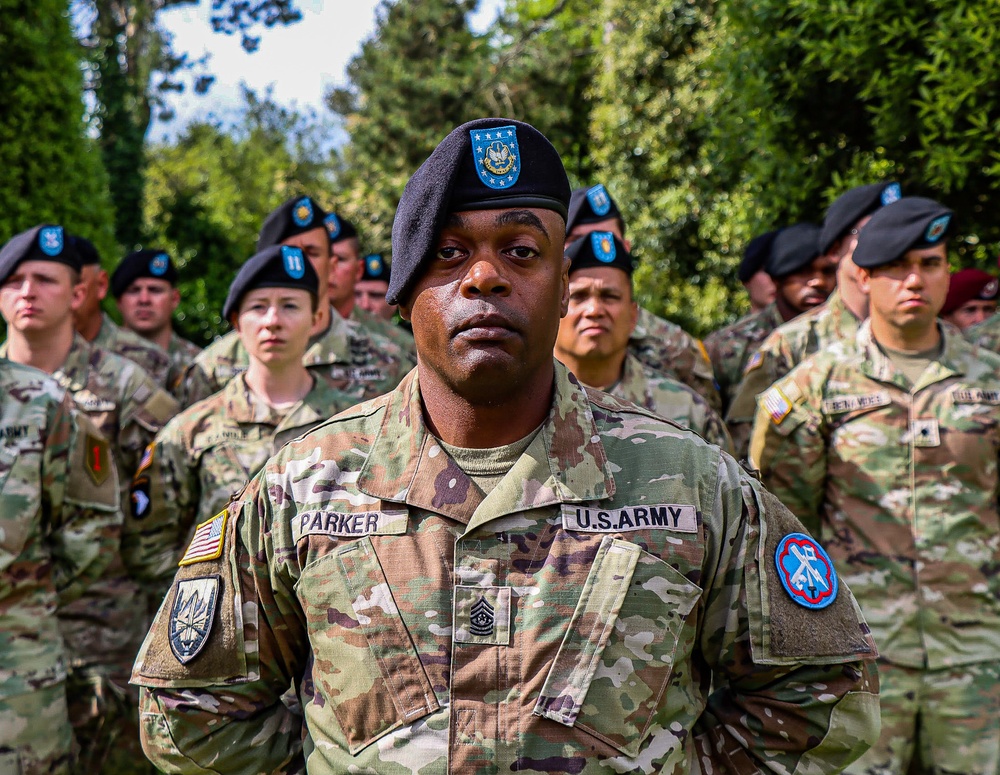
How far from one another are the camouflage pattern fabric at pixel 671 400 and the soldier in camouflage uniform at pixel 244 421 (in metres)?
1.41

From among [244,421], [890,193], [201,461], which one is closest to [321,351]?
[244,421]

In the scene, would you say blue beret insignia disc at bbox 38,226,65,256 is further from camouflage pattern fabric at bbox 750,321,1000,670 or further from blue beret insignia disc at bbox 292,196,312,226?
camouflage pattern fabric at bbox 750,321,1000,670

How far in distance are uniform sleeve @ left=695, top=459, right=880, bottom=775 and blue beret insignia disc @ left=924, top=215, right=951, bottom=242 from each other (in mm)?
2915

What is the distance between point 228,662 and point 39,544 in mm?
2587

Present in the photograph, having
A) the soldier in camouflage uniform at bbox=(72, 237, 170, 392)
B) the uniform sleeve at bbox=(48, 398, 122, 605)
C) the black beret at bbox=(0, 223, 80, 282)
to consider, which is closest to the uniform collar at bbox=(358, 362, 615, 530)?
the uniform sleeve at bbox=(48, 398, 122, 605)

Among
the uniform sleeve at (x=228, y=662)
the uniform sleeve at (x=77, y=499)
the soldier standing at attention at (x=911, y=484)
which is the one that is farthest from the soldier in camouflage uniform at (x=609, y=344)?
the uniform sleeve at (x=228, y=662)

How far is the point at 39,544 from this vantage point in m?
4.54

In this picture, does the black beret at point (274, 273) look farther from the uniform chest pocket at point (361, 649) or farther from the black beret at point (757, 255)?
the black beret at point (757, 255)

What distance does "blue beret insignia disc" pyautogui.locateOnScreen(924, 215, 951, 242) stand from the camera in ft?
15.7

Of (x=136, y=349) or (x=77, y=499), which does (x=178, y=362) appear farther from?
(x=77, y=499)

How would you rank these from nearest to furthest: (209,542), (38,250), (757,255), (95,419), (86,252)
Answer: (209,542), (38,250), (95,419), (86,252), (757,255)

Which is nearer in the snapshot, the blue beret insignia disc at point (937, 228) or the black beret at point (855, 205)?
the blue beret insignia disc at point (937, 228)

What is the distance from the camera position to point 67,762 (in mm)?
4555

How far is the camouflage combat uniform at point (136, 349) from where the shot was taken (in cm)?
727
